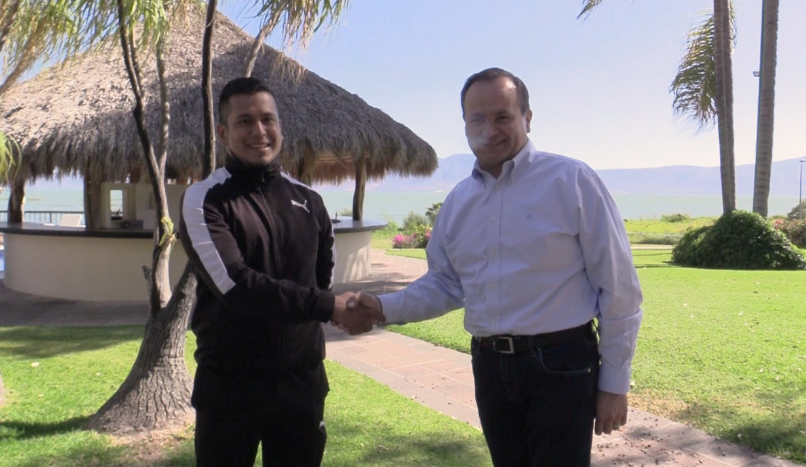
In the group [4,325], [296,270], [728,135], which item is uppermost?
[728,135]

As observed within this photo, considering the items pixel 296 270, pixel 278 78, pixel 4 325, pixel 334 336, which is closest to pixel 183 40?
Answer: pixel 278 78

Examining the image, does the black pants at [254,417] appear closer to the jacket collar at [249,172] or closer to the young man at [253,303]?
the young man at [253,303]

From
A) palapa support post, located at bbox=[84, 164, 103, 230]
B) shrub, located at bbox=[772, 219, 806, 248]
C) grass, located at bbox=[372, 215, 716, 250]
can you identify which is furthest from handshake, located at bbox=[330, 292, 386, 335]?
grass, located at bbox=[372, 215, 716, 250]

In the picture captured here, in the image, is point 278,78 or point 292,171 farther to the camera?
point 292,171

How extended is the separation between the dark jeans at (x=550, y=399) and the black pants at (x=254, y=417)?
0.69m

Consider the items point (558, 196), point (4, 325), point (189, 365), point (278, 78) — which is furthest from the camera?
point (278, 78)

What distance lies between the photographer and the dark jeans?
6.76 feet

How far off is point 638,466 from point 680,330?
4013mm

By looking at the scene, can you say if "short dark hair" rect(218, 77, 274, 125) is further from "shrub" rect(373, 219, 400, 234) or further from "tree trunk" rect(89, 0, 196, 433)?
"shrub" rect(373, 219, 400, 234)

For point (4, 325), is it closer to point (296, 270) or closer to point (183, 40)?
point (183, 40)

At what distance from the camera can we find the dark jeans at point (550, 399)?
2.06m

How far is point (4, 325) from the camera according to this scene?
26.2 ft

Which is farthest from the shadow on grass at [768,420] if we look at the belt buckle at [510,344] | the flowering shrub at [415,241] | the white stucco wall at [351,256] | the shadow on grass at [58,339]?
the flowering shrub at [415,241]

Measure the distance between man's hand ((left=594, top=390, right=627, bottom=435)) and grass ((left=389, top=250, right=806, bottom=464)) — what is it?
2.36 meters
